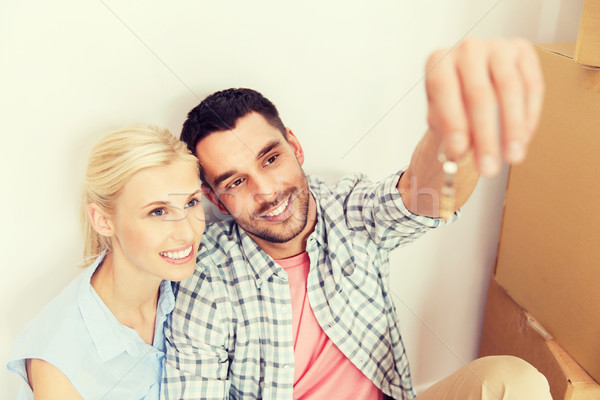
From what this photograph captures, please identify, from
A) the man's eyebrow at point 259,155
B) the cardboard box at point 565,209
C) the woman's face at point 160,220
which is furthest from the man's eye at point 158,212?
the cardboard box at point 565,209

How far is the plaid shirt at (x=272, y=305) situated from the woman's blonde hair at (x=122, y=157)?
24 centimetres

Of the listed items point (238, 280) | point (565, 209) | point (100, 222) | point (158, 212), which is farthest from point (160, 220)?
point (565, 209)

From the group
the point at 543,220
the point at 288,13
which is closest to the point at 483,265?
the point at 543,220

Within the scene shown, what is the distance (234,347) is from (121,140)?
477mm

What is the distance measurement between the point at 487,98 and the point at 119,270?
30.1 inches

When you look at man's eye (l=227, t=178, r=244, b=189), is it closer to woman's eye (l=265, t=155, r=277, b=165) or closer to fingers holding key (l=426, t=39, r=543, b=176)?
woman's eye (l=265, t=155, r=277, b=165)

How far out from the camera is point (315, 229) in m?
1.05

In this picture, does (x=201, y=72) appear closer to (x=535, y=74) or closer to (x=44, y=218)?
(x=44, y=218)

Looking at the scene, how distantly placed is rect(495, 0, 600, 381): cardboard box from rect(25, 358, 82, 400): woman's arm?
965 mm

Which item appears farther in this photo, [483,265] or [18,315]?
[483,265]

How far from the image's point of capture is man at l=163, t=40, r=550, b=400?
936 mm

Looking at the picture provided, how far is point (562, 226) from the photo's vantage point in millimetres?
965

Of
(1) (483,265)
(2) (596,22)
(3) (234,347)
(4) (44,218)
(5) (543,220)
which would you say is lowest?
(1) (483,265)

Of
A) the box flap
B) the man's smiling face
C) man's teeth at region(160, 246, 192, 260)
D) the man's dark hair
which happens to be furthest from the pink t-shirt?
the box flap
